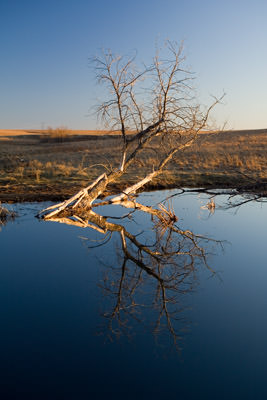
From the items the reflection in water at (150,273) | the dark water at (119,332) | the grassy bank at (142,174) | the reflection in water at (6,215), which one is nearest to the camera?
the dark water at (119,332)

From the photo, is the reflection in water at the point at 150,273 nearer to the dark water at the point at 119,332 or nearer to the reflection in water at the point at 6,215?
the dark water at the point at 119,332

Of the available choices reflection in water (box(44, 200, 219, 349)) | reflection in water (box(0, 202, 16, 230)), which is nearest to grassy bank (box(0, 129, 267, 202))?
reflection in water (box(0, 202, 16, 230))

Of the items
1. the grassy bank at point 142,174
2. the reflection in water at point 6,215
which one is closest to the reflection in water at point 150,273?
the reflection in water at point 6,215

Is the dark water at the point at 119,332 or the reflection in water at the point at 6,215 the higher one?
the reflection in water at the point at 6,215

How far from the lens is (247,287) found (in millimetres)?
6180

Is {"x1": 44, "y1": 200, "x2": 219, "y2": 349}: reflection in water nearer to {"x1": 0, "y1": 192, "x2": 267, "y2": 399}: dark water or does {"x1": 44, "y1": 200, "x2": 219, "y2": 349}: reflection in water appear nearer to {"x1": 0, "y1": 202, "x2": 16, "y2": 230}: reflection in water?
{"x1": 0, "y1": 192, "x2": 267, "y2": 399}: dark water

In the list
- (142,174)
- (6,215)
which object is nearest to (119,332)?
(6,215)

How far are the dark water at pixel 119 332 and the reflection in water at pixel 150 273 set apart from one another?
5 cm

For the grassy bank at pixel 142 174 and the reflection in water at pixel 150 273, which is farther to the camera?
the grassy bank at pixel 142 174

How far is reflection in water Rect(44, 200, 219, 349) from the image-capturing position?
5105 millimetres

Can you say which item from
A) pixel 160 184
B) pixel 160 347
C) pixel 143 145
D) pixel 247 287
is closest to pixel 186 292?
pixel 247 287

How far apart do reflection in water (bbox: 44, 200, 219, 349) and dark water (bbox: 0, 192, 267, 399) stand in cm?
5

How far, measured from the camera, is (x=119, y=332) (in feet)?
15.8

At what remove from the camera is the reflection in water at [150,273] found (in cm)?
511
